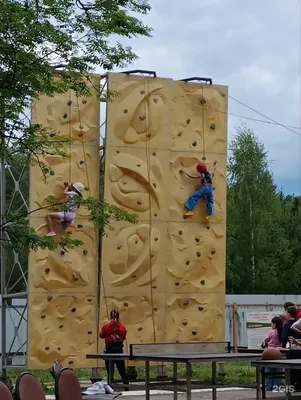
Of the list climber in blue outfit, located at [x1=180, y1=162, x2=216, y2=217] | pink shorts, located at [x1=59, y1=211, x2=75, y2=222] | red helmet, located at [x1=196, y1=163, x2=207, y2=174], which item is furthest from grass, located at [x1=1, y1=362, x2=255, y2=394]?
red helmet, located at [x1=196, y1=163, x2=207, y2=174]

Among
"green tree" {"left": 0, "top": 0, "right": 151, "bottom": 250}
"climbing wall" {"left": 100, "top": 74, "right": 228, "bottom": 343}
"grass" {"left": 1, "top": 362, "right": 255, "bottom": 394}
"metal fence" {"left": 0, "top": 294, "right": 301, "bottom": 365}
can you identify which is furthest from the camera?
"metal fence" {"left": 0, "top": 294, "right": 301, "bottom": 365}

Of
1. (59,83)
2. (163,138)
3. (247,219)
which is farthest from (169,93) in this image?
(247,219)

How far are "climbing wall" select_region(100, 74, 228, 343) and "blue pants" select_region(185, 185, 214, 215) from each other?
0.66ft

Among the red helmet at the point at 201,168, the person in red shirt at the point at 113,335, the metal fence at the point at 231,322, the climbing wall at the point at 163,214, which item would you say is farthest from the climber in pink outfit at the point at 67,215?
the metal fence at the point at 231,322

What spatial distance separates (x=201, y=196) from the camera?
24812 mm

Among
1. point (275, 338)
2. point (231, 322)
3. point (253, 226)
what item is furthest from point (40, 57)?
point (253, 226)

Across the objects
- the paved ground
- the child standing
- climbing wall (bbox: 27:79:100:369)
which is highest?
climbing wall (bbox: 27:79:100:369)

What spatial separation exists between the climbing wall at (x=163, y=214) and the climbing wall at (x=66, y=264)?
427 mm

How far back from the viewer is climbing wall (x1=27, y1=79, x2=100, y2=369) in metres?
22.7

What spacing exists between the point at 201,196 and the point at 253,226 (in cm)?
3193

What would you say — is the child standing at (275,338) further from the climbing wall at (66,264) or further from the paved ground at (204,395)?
the climbing wall at (66,264)

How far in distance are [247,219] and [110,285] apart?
110 feet

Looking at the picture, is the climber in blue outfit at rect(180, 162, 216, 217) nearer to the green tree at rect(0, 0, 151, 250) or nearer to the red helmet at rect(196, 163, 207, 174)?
the red helmet at rect(196, 163, 207, 174)

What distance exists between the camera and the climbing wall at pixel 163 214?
941 inches
